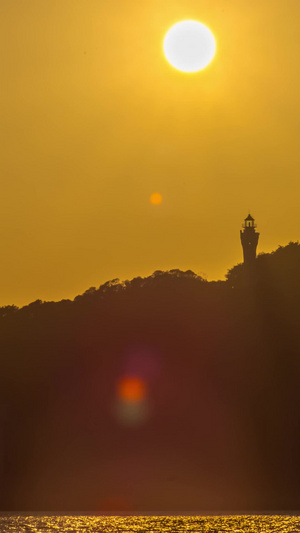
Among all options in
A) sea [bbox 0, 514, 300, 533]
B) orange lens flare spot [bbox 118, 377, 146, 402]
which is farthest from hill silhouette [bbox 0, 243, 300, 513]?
sea [bbox 0, 514, 300, 533]

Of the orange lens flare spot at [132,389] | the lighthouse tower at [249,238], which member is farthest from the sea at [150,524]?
the lighthouse tower at [249,238]

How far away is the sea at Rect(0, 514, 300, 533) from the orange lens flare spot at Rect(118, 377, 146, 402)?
740 inches

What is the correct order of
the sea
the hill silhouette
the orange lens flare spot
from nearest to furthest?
the sea < the hill silhouette < the orange lens flare spot

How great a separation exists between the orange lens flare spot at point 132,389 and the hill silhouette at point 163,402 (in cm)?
16

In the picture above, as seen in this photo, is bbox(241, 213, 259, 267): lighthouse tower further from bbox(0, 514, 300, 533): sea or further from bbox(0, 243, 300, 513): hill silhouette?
bbox(0, 514, 300, 533): sea

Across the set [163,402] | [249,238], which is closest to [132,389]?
[163,402]

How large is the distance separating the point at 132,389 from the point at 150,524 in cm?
3251

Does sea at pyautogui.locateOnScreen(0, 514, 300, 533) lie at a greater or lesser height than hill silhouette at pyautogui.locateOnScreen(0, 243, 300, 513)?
lesser

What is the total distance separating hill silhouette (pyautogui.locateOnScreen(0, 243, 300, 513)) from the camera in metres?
162

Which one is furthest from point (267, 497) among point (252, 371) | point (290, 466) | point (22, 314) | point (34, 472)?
point (22, 314)

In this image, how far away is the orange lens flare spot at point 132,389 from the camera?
169125 millimetres

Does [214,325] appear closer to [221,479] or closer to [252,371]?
[252,371]

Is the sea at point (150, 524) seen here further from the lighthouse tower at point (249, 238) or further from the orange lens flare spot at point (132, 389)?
the lighthouse tower at point (249, 238)

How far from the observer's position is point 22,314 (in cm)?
18588
